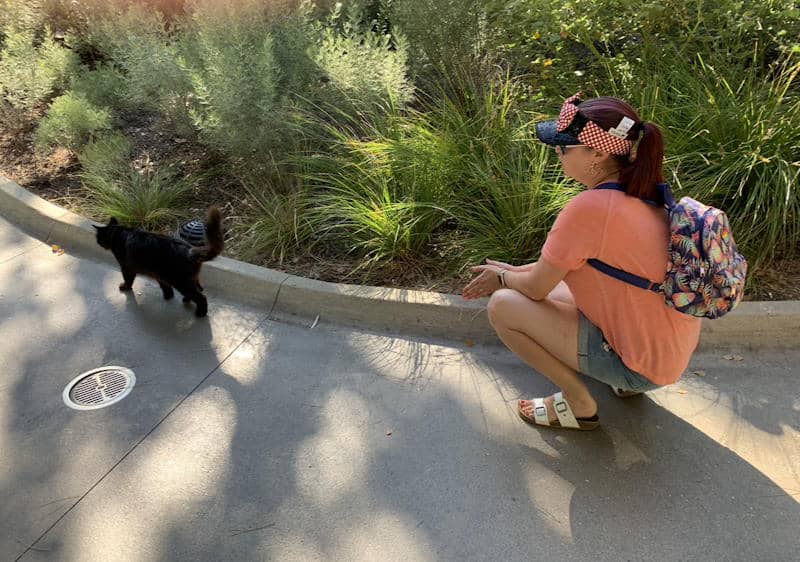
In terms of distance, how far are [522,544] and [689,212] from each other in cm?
142

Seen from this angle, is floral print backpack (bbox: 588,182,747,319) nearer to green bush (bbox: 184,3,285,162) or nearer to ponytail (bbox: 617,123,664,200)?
ponytail (bbox: 617,123,664,200)

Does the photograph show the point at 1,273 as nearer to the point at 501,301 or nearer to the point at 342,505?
the point at 342,505

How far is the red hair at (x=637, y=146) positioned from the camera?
2098mm

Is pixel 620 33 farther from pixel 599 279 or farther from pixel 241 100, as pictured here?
pixel 599 279

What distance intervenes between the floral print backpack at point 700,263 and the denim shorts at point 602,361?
354 millimetres

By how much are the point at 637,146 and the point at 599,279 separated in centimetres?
53

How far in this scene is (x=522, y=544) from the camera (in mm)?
2242

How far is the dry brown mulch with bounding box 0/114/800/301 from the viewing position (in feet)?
11.5

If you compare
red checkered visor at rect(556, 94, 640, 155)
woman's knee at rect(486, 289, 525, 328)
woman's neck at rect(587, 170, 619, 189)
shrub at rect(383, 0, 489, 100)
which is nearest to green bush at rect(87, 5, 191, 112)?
shrub at rect(383, 0, 489, 100)

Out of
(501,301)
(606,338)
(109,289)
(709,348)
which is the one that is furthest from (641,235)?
(109,289)

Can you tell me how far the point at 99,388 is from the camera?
10.3 feet

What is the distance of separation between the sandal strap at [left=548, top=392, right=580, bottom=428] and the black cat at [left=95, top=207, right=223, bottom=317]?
7.10 ft

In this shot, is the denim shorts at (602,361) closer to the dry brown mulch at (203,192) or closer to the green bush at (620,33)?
the dry brown mulch at (203,192)

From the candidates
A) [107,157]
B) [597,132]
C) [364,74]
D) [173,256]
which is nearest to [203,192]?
[107,157]
